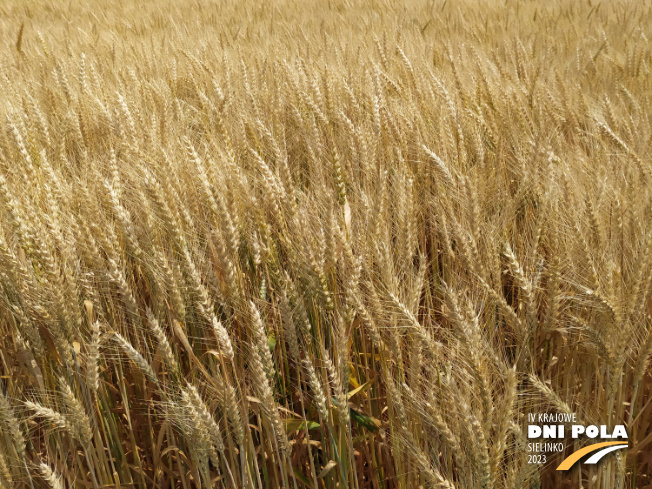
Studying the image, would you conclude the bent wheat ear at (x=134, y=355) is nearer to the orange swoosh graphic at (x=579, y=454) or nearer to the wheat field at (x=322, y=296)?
the wheat field at (x=322, y=296)

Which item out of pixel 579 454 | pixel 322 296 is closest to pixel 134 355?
pixel 322 296

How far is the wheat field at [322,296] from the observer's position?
0.97m

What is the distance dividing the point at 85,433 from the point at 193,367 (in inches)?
10.2

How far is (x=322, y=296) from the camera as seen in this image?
1.11 metres

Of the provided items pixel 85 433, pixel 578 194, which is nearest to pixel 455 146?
pixel 578 194

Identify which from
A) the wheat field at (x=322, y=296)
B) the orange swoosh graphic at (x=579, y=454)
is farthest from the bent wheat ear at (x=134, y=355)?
the orange swoosh graphic at (x=579, y=454)

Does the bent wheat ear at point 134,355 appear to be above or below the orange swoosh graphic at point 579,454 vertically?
above

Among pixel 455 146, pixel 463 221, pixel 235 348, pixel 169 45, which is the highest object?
pixel 169 45

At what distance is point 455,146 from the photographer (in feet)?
5.40

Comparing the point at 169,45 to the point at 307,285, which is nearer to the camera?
the point at 307,285

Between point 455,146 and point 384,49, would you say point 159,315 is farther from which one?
point 384,49

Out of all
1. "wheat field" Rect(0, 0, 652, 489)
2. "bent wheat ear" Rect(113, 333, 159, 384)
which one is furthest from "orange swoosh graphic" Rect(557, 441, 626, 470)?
"bent wheat ear" Rect(113, 333, 159, 384)

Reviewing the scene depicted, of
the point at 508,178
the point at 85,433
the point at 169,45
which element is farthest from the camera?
the point at 169,45

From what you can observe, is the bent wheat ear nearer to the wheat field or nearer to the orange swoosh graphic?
the wheat field
